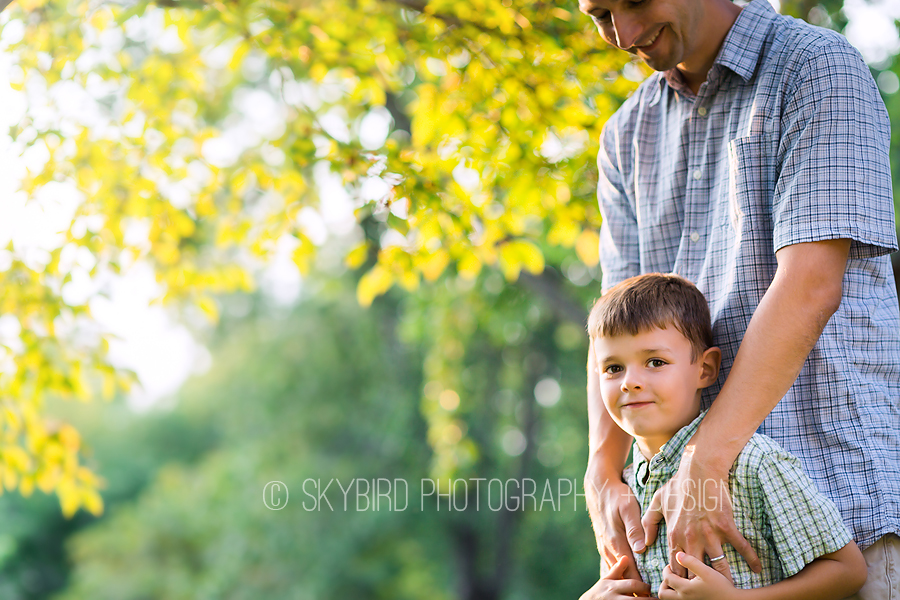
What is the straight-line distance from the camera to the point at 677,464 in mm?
1326

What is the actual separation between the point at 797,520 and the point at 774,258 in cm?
46

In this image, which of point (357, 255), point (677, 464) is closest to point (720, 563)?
point (677, 464)

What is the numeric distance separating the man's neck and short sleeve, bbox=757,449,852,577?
770 mm

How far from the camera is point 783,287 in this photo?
1.23 meters

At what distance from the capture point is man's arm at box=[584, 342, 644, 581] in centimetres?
139

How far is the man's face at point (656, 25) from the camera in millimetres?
1356

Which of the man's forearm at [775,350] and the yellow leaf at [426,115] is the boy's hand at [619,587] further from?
the yellow leaf at [426,115]

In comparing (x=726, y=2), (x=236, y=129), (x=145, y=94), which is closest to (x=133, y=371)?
(x=145, y=94)

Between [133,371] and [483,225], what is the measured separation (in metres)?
1.80

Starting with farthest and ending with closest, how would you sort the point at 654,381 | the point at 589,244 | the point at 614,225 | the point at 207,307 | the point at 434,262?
the point at 207,307
the point at 589,244
the point at 434,262
the point at 614,225
the point at 654,381

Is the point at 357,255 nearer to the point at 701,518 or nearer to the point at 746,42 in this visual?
the point at 746,42

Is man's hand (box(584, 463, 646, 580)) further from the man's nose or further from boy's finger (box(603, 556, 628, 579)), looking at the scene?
the man's nose

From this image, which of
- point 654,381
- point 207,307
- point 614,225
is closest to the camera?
point 654,381

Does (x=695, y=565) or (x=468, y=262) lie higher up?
(x=695, y=565)
